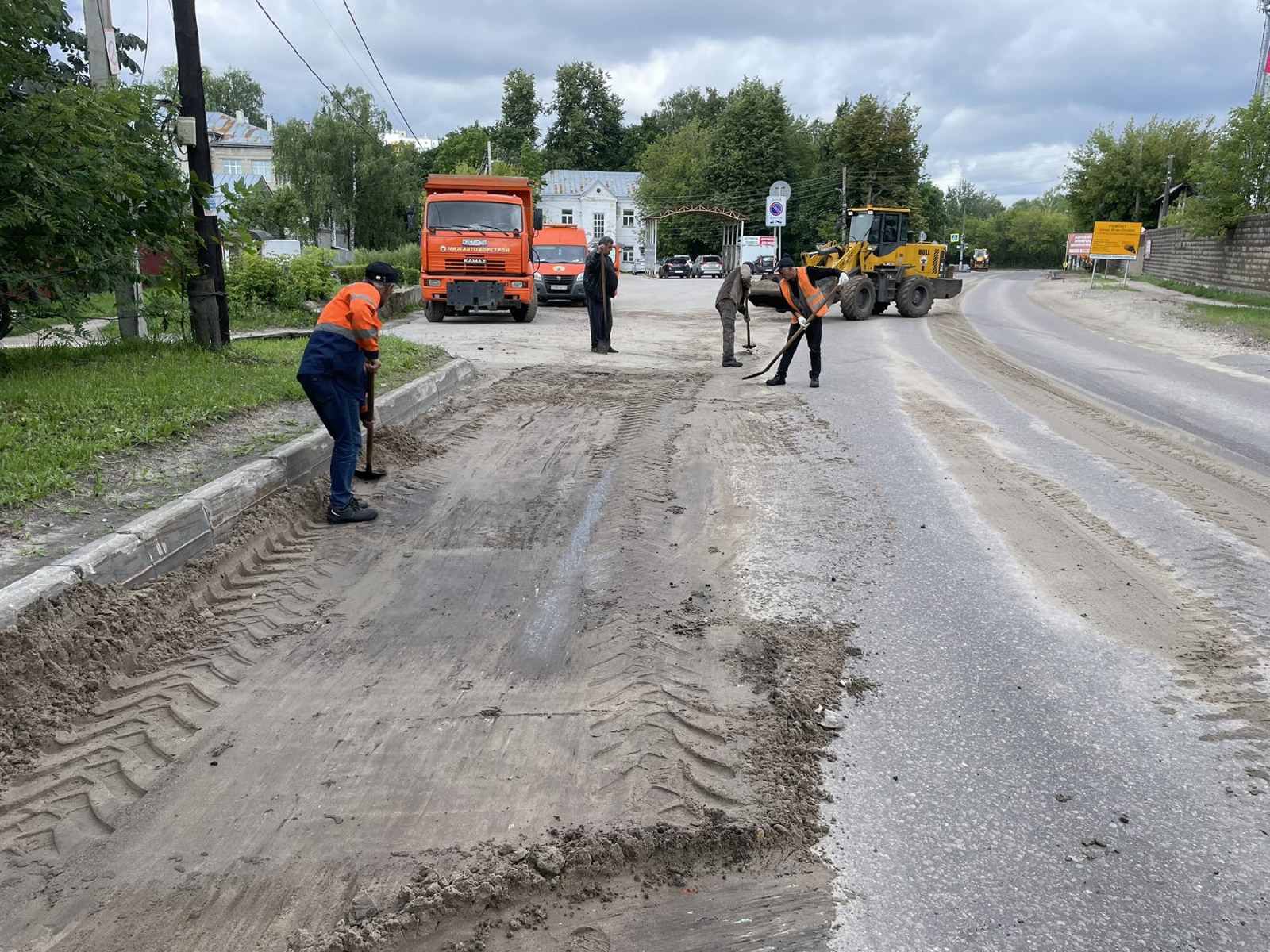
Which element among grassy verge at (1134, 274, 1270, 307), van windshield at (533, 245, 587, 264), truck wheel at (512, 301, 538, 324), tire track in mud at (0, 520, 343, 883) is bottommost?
tire track in mud at (0, 520, 343, 883)

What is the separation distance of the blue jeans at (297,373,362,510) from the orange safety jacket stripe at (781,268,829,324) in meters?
6.87

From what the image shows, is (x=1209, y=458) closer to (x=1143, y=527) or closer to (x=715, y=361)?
(x=1143, y=527)

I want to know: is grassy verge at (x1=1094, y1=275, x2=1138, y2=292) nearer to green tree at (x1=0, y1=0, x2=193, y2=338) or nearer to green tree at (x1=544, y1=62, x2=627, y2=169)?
green tree at (x1=0, y1=0, x2=193, y2=338)

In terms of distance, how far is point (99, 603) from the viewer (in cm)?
415

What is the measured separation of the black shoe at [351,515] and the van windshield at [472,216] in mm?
15030

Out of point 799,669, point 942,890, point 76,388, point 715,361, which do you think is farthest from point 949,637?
point 715,361

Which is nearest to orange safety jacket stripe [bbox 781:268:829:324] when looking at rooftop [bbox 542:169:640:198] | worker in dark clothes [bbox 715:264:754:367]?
worker in dark clothes [bbox 715:264:754:367]

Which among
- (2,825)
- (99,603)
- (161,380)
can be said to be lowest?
(2,825)

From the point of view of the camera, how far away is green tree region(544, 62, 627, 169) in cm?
10000

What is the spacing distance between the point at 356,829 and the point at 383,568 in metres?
2.47

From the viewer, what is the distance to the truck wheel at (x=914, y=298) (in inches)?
945

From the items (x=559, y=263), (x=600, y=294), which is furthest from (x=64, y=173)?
(x=559, y=263)

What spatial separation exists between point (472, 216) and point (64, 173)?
12.6m

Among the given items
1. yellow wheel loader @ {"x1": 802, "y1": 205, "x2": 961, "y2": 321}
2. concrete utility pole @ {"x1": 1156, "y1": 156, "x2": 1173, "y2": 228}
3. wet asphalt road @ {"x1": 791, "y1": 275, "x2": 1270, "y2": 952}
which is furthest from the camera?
concrete utility pole @ {"x1": 1156, "y1": 156, "x2": 1173, "y2": 228}
